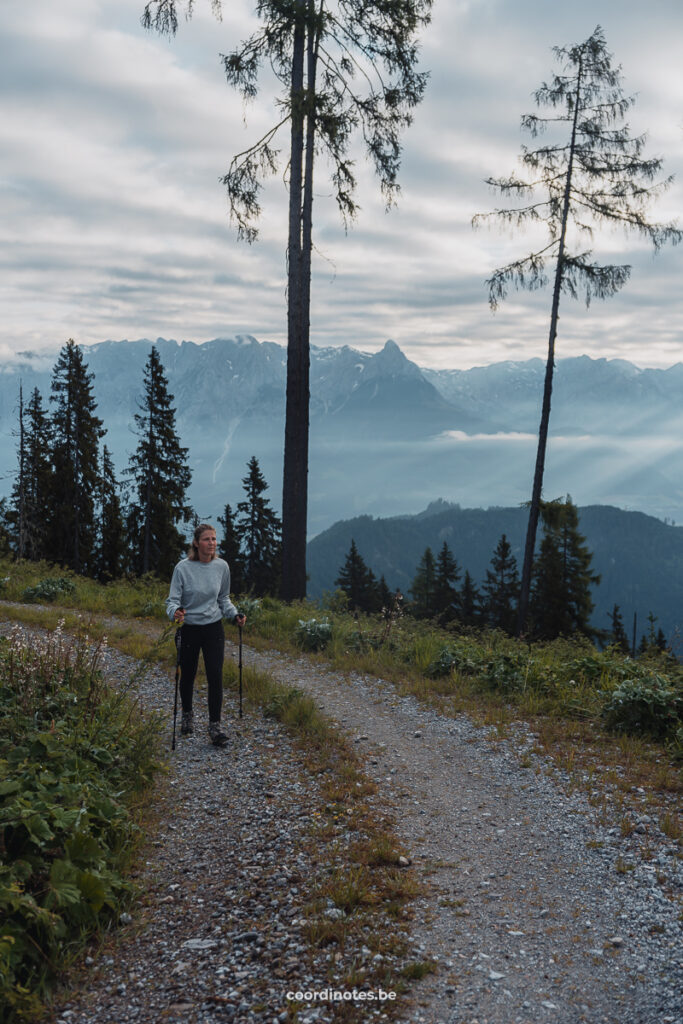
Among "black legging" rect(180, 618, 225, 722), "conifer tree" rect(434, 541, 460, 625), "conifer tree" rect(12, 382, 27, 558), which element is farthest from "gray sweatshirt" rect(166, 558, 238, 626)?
"conifer tree" rect(434, 541, 460, 625)

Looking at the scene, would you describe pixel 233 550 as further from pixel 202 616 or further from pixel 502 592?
pixel 202 616

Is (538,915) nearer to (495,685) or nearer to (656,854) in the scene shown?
(656,854)

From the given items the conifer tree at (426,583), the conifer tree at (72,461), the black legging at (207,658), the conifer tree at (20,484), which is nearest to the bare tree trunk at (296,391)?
the black legging at (207,658)

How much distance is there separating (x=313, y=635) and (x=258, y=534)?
26910mm

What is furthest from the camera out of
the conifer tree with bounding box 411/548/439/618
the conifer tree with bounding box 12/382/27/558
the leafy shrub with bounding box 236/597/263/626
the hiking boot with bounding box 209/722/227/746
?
the conifer tree with bounding box 411/548/439/618

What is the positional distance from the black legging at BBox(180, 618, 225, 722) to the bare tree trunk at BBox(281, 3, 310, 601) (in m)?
7.12

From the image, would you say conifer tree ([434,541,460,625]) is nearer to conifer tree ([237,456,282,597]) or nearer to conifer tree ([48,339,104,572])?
conifer tree ([237,456,282,597])

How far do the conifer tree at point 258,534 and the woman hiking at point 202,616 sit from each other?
2831 centimetres

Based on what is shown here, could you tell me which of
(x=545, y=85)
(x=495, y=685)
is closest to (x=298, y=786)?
(x=495, y=685)

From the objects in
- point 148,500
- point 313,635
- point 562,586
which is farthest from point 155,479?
point 313,635

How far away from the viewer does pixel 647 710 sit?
24.0 ft

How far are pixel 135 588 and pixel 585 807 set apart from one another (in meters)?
13.1

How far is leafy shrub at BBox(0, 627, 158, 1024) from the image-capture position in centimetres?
374

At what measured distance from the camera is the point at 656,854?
4957 mm
